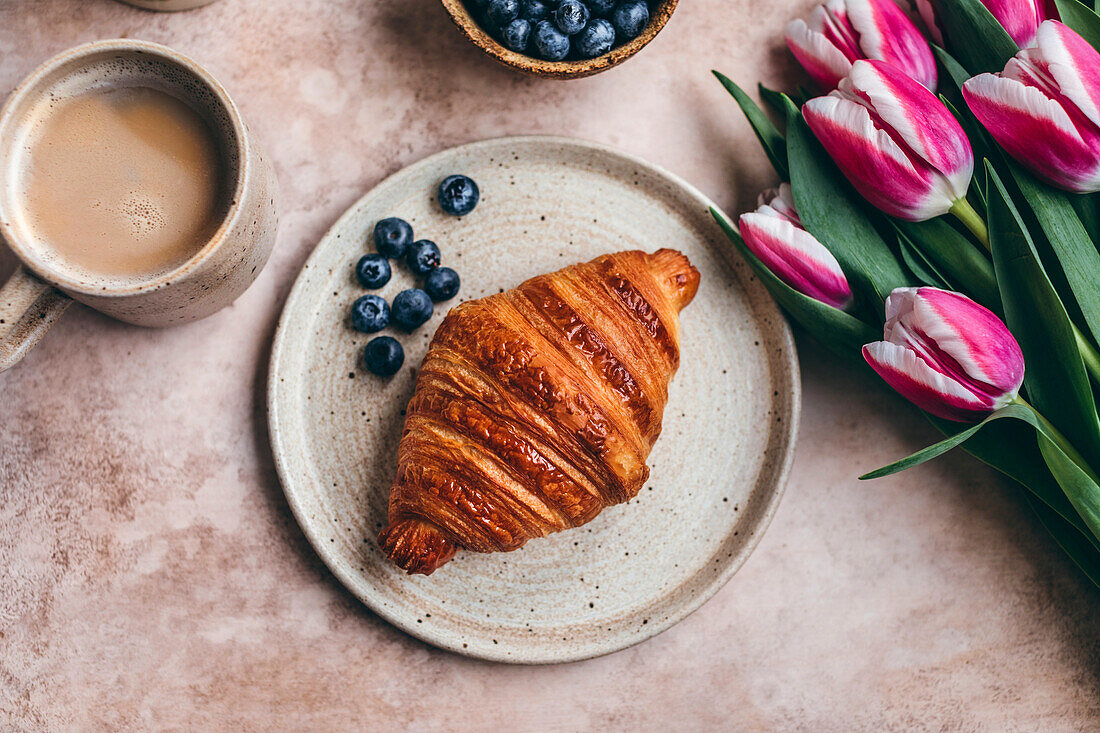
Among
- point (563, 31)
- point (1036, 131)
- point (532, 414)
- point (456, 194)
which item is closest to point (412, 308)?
point (456, 194)

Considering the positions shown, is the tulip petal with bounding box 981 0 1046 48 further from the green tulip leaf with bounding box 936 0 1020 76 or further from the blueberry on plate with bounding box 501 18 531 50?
the blueberry on plate with bounding box 501 18 531 50

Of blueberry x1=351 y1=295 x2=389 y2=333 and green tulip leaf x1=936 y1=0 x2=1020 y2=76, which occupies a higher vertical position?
green tulip leaf x1=936 y1=0 x2=1020 y2=76

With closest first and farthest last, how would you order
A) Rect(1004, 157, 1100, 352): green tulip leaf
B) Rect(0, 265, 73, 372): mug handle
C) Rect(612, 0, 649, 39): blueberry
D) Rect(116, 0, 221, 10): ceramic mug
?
Rect(0, 265, 73, 372): mug handle
Rect(1004, 157, 1100, 352): green tulip leaf
Rect(612, 0, 649, 39): blueberry
Rect(116, 0, 221, 10): ceramic mug

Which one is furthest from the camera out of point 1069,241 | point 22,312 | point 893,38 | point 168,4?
point 168,4

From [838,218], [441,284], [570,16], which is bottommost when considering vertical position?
[441,284]

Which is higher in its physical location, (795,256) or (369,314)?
(795,256)

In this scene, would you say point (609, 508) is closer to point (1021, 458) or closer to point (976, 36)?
point (1021, 458)

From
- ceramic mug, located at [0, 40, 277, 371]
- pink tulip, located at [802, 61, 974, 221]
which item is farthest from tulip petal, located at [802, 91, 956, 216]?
ceramic mug, located at [0, 40, 277, 371]

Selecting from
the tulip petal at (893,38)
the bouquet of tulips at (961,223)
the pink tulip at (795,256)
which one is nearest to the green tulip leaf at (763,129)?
the bouquet of tulips at (961,223)
